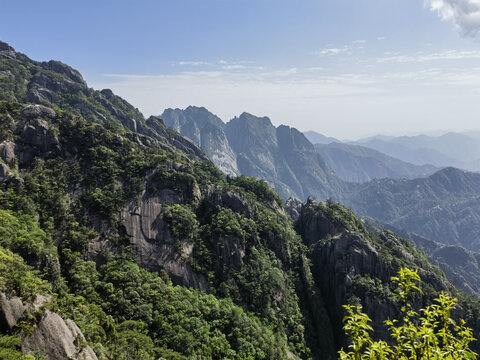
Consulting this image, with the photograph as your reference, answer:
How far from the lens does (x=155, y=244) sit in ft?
212

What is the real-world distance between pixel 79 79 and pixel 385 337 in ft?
675

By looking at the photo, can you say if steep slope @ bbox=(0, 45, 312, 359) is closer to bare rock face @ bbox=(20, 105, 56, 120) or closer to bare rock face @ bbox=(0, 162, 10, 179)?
bare rock face @ bbox=(0, 162, 10, 179)

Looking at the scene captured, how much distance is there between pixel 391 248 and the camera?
90938mm

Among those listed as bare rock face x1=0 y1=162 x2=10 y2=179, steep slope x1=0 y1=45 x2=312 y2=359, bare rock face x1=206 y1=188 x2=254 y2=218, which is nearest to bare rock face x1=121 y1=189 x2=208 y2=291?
steep slope x1=0 y1=45 x2=312 y2=359

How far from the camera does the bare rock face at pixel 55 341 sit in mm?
25328

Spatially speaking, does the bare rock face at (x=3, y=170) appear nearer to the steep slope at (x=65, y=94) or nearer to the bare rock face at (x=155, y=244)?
the bare rock face at (x=155, y=244)

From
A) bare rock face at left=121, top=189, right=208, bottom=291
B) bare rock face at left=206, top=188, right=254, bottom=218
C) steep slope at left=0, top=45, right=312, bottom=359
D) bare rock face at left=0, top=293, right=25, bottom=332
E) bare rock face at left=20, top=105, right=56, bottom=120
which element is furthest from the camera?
bare rock face at left=206, top=188, right=254, bottom=218

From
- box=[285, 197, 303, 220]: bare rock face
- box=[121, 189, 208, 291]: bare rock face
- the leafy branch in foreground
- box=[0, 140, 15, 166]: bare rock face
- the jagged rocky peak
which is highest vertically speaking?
the jagged rocky peak

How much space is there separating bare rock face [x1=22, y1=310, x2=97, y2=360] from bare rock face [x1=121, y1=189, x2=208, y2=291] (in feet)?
107

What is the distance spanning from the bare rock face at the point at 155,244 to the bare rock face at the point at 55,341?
32.6 m

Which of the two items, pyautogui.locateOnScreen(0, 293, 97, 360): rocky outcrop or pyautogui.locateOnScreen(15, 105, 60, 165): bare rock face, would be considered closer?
pyautogui.locateOnScreen(0, 293, 97, 360): rocky outcrop

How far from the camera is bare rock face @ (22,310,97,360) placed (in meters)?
25.3

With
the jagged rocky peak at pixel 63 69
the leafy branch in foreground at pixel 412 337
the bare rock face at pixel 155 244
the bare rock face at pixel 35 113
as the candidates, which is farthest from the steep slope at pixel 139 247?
the jagged rocky peak at pixel 63 69

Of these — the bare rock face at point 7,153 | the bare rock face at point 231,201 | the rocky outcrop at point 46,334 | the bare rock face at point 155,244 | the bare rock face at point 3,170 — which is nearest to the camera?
the rocky outcrop at point 46,334
